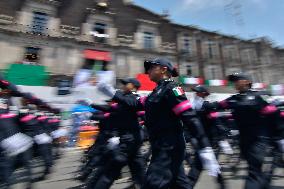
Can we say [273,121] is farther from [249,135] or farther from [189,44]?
[189,44]

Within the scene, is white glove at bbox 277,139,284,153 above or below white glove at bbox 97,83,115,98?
below

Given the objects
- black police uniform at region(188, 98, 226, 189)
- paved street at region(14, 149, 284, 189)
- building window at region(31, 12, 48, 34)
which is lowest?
paved street at region(14, 149, 284, 189)

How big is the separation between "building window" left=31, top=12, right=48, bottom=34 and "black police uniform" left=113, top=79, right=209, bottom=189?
1964cm

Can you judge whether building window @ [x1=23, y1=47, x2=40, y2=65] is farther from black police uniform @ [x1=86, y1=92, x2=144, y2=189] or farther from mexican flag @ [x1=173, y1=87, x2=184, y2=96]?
mexican flag @ [x1=173, y1=87, x2=184, y2=96]

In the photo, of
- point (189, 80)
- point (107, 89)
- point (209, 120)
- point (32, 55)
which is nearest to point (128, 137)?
point (107, 89)

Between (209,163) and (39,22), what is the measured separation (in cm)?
2104

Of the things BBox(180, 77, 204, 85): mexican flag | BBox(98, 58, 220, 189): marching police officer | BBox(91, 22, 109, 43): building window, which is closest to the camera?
BBox(98, 58, 220, 189): marching police officer

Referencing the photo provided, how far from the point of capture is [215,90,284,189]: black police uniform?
3410 millimetres

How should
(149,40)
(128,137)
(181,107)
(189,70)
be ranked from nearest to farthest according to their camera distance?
1. (181,107)
2. (128,137)
3. (149,40)
4. (189,70)

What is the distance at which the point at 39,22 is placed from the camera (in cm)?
2048

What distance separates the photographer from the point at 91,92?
17.0 meters

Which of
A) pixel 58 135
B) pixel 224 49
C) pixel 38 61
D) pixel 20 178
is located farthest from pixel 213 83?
pixel 20 178

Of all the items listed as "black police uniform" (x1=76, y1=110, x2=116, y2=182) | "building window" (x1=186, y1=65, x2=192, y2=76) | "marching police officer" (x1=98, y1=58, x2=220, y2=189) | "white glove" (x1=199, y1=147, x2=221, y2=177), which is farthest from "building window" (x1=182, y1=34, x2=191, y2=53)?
"white glove" (x1=199, y1=147, x2=221, y2=177)

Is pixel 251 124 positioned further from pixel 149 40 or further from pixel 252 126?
pixel 149 40
